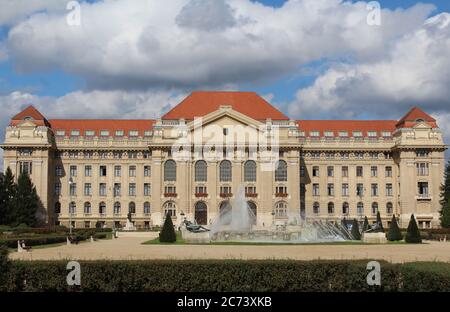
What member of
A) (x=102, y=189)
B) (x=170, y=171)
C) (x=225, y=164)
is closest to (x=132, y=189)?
(x=102, y=189)

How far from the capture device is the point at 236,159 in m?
84.7

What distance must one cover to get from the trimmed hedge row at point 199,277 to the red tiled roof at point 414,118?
7224 cm

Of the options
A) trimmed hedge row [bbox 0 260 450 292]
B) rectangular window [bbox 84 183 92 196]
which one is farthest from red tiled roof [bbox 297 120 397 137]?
trimmed hedge row [bbox 0 260 450 292]

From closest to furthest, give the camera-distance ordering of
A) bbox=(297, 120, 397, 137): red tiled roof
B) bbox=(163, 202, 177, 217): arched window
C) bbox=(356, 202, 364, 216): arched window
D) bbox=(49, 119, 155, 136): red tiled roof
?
bbox=(163, 202, 177, 217): arched window < bbox=(356, 202, 364, 216): arched window < bbox=(49, 119, 155, 136): red tiled roof < bbox=(297, 120, 397, 137): red tiled roof

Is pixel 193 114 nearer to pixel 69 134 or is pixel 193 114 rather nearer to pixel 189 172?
pixel 189 172

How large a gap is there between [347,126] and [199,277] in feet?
255

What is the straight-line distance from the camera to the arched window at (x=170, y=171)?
84.9 m

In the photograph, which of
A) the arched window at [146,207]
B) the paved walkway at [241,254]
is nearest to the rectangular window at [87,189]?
the arched window at [146,207]

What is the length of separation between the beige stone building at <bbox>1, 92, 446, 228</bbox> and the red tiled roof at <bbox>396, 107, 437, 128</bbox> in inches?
5.6

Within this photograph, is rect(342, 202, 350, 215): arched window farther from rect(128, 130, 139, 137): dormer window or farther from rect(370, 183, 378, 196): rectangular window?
rect(128, 130, 139, 137): dormer window

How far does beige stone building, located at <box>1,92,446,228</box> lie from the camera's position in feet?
277

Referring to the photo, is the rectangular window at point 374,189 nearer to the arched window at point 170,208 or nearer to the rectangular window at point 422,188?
the rectangular window at point 422,188
